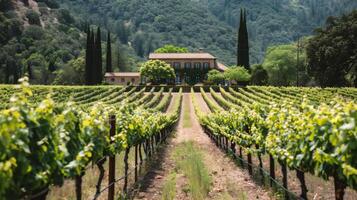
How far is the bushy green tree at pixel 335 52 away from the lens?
197ft

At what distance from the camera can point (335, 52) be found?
6041 cm

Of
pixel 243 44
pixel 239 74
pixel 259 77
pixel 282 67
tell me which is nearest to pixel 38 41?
pixel 259 77

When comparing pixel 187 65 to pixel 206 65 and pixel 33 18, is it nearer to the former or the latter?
pixel 206 65

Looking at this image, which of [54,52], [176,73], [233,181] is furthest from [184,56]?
[233,181]

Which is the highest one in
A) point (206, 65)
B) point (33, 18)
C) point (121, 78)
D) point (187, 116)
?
point (33, 18)

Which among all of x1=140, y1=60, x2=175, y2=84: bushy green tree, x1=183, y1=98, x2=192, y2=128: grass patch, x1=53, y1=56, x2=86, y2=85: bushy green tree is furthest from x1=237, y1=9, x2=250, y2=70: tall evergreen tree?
x1=53, y1=56, x2=86, y2=85: bushy green tree

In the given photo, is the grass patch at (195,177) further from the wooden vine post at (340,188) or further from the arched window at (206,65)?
the arched window at (206,65)

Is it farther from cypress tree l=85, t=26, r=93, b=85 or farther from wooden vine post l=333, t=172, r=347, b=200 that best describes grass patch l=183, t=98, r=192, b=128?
wooden vine post l=333, t=172, r=347, b=200

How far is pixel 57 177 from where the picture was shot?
5.62m

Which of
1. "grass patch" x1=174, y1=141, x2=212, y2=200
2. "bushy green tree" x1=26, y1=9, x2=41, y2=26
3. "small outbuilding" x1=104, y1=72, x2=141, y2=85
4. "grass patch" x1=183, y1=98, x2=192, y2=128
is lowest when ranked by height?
"grass patch" x1=183, y1=98, x2=192, y2=128

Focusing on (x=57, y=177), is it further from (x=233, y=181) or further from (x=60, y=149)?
(x=233, y=181)

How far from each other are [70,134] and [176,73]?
9283 cm

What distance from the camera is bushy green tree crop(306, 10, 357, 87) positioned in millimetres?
60194

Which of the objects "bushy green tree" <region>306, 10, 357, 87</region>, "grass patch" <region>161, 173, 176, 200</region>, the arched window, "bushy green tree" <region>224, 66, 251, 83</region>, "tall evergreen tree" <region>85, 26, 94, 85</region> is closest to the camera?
"grass patch" <region>161, 173, 176, 200</region>
